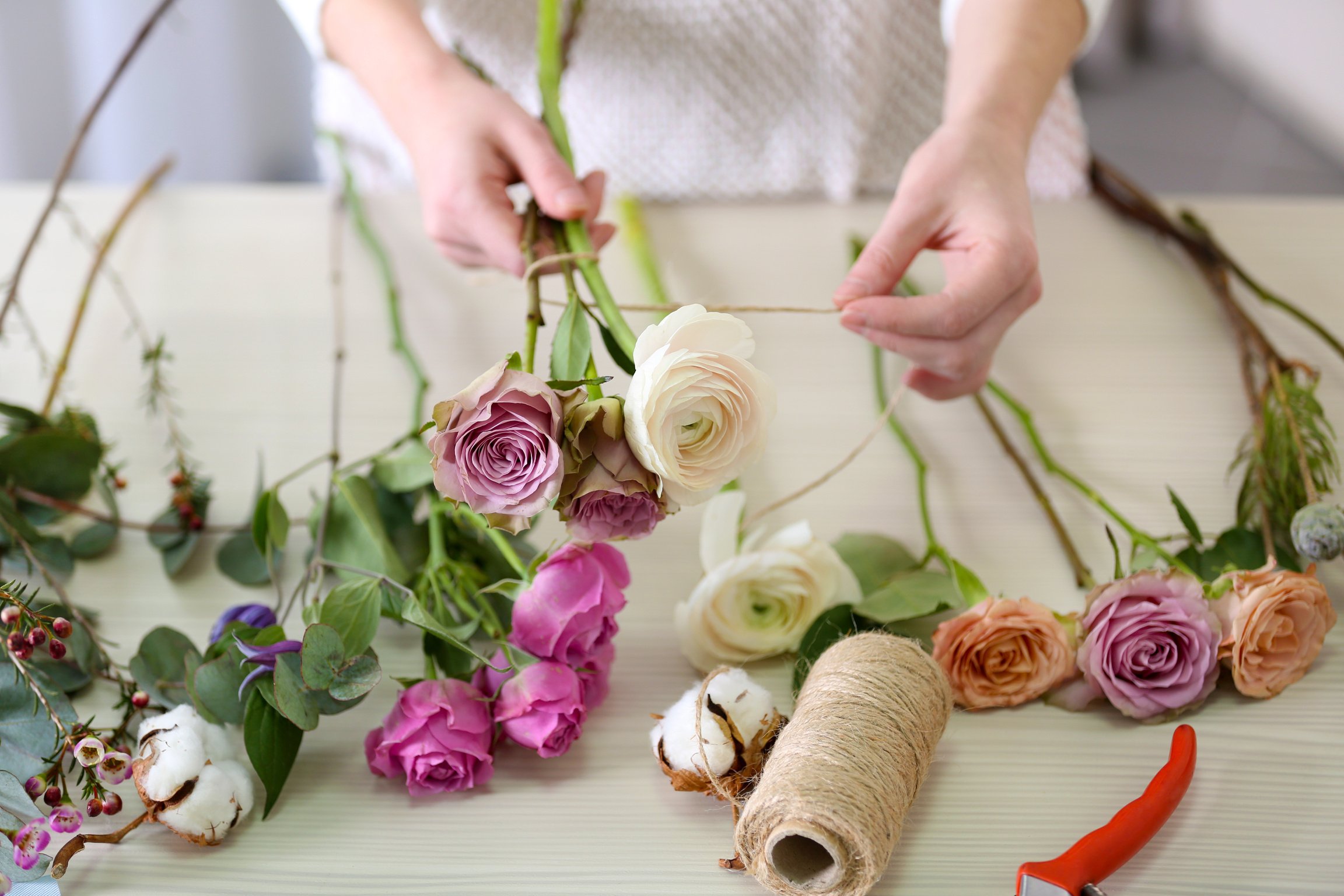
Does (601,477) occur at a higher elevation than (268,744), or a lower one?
higher

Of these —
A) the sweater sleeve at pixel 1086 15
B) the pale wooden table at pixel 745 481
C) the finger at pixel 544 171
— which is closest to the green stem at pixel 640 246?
the pale wooden table at pixel 745 481

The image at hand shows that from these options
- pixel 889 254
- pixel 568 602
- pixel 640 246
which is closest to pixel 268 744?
pixel 568 602

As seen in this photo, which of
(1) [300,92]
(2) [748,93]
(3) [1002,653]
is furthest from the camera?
(1) [300,92]

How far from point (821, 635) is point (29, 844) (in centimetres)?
32

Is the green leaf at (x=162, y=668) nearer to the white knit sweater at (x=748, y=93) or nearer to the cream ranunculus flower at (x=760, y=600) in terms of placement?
the cream ranunculus flower at (x=760, y=600)

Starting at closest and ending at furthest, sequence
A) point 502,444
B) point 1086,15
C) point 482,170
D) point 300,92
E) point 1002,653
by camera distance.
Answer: point 502,444 < point 1002,653 < point 482,170 < point 1086,15 < point 300,92

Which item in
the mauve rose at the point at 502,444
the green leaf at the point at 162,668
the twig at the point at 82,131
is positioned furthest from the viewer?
the twig at the point at 82,131

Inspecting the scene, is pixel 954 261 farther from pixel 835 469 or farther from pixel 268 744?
pixel 268 744

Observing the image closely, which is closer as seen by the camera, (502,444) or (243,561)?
(502,444)

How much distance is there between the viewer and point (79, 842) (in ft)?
1.23

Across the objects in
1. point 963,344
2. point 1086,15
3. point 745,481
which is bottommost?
point 745,481

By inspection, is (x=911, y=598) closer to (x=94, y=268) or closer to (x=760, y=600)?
(x=760, y=600)

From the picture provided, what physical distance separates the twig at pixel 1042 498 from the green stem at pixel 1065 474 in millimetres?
11

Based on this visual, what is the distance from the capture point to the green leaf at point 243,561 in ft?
1.71
